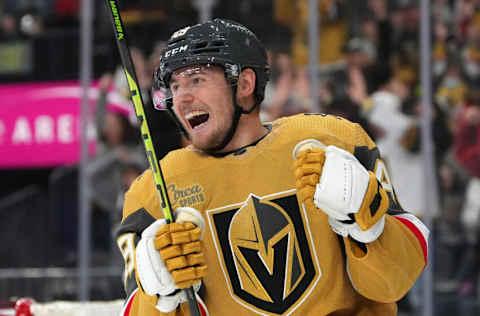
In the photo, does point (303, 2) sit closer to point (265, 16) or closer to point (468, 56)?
point (265, 16)

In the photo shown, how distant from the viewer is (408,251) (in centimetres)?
234

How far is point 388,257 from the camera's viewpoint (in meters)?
2.27

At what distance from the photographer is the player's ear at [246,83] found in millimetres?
2523

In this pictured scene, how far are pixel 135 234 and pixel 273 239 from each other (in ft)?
1.27

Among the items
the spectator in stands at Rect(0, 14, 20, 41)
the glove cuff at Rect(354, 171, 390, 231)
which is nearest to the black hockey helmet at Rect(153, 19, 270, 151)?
the glove cuff at Rect(354, 171, 390, 231)

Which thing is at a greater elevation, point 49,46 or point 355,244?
point 49,46

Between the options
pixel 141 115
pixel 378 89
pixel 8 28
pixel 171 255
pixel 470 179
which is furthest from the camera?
pixel 8 28

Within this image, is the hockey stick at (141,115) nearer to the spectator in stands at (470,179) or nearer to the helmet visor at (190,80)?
the helmet visor at (190,80)

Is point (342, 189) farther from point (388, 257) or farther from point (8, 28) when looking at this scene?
point (8, 28)

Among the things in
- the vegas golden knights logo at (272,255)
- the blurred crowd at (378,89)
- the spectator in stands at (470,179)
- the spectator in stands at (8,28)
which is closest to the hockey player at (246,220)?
the vegas golden knights logo at (272,255)

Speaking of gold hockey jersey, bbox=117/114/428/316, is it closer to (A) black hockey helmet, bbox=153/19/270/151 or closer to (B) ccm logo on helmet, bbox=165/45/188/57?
(A) black hockey helmet, bbox=153/19/270/151

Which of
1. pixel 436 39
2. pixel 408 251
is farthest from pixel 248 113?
pixel 436 39

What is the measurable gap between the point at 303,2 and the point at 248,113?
3.15 meters

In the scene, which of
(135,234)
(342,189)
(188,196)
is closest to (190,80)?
(188,196)
